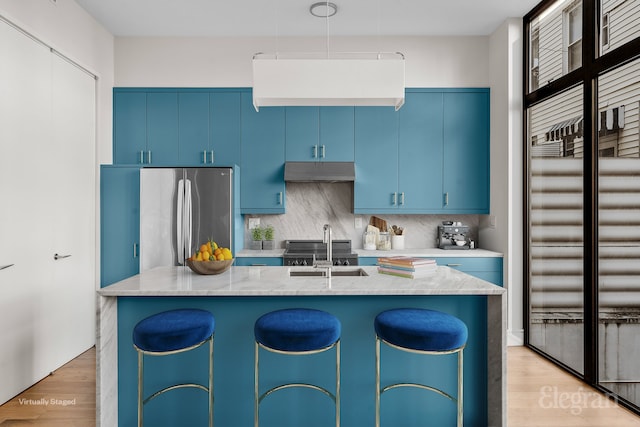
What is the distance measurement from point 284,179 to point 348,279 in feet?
6.76

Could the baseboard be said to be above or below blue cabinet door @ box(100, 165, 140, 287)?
below

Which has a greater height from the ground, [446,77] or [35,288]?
[446,77]

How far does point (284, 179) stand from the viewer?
4.20 m

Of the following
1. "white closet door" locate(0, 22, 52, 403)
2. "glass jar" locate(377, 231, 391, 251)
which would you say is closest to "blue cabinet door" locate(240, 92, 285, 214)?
"glass jar" locate(377, 231, 391, 251)

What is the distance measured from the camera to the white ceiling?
3641mm

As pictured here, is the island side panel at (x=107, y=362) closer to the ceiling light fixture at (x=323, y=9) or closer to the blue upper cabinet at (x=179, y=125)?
the blue upper cabinet at (x=179, y=125)

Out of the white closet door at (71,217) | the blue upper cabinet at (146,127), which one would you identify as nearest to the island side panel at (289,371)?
the white closet door at (71,217)

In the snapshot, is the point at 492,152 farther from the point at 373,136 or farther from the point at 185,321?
the point at 185,321

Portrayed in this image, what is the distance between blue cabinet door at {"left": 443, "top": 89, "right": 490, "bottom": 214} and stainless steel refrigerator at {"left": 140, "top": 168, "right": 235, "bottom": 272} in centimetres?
239

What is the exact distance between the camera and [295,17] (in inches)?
153

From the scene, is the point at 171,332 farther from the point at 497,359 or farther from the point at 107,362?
the point at 497,359

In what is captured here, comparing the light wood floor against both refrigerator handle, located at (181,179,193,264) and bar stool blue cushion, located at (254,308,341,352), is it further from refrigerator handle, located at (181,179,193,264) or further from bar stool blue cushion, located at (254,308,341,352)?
bar stool blue cushion, located at (254,308,341,352)

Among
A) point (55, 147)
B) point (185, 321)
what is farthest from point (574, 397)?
point (55, 147)

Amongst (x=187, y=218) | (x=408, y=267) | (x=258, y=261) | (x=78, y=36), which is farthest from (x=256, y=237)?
(x=78, y=36)
